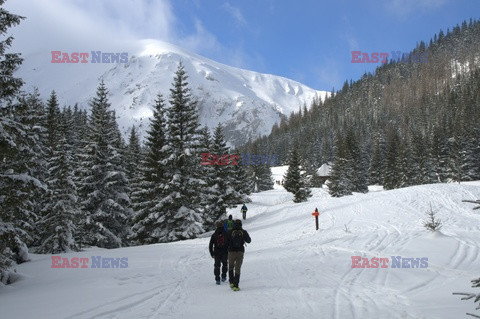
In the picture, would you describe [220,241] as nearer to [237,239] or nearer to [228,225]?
[228,225]

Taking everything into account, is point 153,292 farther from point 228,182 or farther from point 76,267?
point 228,182

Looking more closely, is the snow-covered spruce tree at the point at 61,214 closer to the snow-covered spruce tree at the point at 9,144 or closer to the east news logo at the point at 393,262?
the snow-covered spruce tree at the point at 9,144

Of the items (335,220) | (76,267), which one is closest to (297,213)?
(335,220)

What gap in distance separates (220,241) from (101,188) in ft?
57.3

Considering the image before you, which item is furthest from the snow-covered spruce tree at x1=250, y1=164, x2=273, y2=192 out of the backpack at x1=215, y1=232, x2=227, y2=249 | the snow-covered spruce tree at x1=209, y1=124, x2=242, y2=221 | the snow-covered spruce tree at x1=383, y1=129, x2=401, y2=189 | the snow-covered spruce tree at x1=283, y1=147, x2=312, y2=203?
the backpack at x1=215, y1=232, x2=227, y2=249

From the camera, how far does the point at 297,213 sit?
1188 inches

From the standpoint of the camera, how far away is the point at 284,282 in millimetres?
9367

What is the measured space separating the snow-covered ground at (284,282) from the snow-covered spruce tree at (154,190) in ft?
22.3

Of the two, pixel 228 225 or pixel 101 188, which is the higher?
pixel 101 188

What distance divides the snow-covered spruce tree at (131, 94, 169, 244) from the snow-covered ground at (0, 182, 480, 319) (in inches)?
268

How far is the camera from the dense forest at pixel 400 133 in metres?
56.5

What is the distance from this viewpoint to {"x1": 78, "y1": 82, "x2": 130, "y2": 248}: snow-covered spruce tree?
23.6 m

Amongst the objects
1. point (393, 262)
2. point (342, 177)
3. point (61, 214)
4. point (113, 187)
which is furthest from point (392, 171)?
point (61, 214)

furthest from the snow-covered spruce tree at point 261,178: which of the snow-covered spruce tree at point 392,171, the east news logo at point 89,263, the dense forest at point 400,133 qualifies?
the east news logo at point 89,263
